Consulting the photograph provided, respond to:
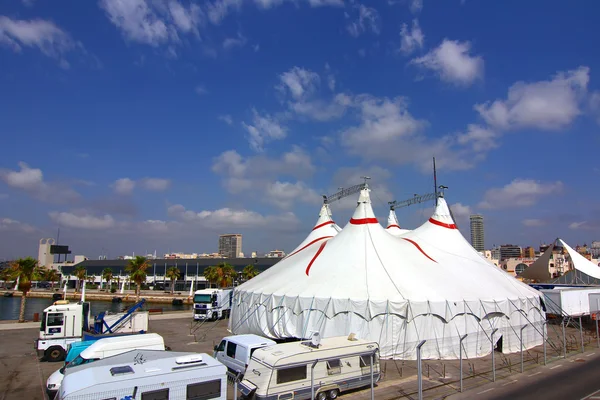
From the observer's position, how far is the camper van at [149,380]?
998cm

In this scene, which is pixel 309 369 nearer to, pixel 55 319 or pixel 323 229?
pixel 55 319

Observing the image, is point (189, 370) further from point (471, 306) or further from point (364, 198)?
point (364, 198)

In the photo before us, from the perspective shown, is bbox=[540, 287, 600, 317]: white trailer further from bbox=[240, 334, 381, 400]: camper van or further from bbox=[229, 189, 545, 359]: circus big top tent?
bbox=[240, 334, 381, 400]: camper van

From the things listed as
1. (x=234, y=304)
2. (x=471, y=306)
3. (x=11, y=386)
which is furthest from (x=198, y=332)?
(x=471, y=306)

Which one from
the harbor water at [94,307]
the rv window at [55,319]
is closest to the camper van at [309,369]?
the rv window at [55,319]

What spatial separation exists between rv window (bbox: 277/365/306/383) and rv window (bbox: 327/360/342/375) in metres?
1.07

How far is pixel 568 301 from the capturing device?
29797mm

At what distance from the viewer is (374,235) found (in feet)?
87.7

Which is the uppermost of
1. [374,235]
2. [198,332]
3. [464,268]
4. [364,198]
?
[364,198]

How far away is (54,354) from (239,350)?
459 inches

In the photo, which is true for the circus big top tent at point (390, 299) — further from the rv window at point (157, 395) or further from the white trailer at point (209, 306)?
the rv window at point (157, 395)

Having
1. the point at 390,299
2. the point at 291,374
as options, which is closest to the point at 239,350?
the point at 291,374

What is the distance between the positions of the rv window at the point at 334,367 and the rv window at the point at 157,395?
18.9 ft

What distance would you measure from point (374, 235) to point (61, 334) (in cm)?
1917
